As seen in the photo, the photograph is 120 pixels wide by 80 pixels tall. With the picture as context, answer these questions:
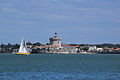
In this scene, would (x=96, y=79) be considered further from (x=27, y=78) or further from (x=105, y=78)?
(x=27, y=78)

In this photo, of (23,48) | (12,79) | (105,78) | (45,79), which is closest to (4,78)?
(12,79)

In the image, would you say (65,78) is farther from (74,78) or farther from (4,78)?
(4,78)

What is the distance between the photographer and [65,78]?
45.1 metres

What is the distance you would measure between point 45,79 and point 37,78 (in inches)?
53.0

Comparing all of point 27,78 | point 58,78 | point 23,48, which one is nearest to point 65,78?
point 58,78

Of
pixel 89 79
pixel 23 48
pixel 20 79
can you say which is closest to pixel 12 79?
pixel 20 79

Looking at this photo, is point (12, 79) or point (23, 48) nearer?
point (12, 79)

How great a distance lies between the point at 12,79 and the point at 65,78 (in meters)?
5.56

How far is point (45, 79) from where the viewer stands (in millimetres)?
43844

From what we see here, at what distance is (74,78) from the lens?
45219mm

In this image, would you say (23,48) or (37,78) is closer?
Result: (37,78)

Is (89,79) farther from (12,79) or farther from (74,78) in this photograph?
(12,79)

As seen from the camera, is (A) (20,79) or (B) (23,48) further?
(B) (23,48)

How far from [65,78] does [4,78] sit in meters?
6.35
